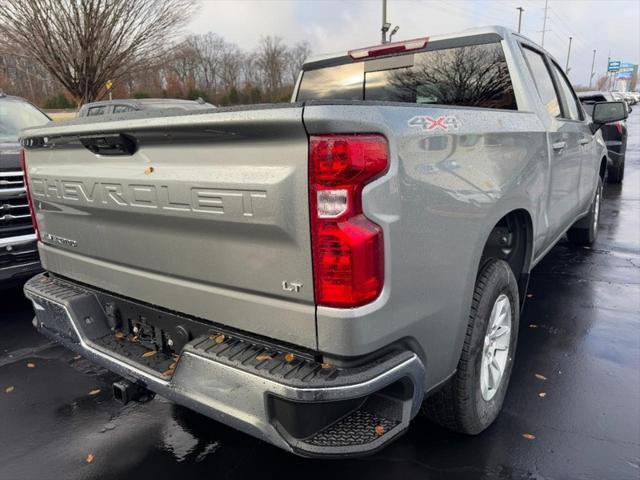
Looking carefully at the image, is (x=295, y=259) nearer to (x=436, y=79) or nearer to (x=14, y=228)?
(x=436, y=79)

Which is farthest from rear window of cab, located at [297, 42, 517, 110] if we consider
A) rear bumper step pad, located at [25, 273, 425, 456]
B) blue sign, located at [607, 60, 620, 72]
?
blue sign, located at [607, 60, 620, 72]

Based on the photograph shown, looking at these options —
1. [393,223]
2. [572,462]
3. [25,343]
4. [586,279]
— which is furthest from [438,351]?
[586,279]

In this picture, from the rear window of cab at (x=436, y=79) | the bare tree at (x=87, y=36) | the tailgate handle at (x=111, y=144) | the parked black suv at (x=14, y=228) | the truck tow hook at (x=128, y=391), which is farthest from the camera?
the bare tree at (x=87, y=36)

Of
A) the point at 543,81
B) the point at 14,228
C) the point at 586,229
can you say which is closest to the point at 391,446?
the point at 543,81

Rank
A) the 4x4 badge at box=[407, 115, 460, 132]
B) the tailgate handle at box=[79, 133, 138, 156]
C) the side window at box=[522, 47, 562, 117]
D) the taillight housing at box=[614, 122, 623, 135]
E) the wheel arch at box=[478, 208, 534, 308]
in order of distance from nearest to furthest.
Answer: the 4x4 badge at box=[407, 115, 460, 132]
the tailgate handle at box=[79, 133, 138, 156]
the wheel arch at box=[478, 208, 534, 308]
the side window at box=[522, 47, 562, 117]
the taillight housing at box=[614, 122, 623, 135]

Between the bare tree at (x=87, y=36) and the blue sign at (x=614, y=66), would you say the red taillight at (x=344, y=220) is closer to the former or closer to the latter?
the bare tree at (x=87, y=36)

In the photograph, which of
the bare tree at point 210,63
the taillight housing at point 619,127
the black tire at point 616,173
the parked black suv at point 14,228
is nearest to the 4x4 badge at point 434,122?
the parked black suv at point 14,228

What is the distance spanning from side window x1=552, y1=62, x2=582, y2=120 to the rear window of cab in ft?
3.39

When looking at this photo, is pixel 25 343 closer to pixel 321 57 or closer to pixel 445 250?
pixel 321 57

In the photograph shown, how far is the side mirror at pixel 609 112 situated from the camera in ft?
14.3

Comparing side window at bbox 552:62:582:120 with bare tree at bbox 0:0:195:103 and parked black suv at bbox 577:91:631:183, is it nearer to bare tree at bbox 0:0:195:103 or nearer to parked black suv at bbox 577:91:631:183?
parked black suv at bbox 577:91:631:183

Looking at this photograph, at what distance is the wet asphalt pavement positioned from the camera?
2479mm

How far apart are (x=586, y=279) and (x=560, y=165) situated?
210 cm

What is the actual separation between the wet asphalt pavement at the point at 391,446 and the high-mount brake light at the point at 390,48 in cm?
224
